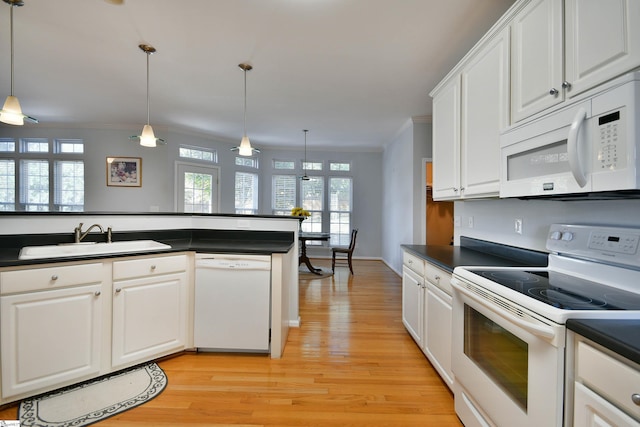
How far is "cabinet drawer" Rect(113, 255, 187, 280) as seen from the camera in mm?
1967

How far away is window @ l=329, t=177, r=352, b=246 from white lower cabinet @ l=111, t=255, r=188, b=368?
500cm

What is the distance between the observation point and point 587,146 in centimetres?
110

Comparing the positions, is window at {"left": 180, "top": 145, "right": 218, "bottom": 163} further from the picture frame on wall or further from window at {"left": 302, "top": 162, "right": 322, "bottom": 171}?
window at {"left": 302, "top": 162, "right": 322, "bottom": 171}

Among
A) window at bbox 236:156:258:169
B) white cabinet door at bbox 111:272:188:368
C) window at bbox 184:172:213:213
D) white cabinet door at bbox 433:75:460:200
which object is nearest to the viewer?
white cabinet door at bbox 111:272:188:368

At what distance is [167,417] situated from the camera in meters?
1.61

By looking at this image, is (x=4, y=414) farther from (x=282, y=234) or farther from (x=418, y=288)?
(x=418, y=288)

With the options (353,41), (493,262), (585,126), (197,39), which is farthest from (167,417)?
(353,41)

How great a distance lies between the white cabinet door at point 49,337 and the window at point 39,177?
453cm

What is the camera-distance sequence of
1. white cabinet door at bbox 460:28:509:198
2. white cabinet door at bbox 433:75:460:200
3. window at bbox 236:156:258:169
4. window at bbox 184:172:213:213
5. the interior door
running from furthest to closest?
window at bbox 236:156:258:169
window at bbox 184:172:213:213
the interior door
white cabinet door at bbox 433:75:460:200
white cabinet door at bbox 460:28:509:198

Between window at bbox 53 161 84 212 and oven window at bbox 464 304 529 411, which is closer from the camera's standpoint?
oven window at bbox 464 304 529 411

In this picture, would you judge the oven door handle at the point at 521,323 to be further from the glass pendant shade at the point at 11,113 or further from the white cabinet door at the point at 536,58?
the glass pendant shade at the point at 11,113

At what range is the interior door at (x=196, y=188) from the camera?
5496mm

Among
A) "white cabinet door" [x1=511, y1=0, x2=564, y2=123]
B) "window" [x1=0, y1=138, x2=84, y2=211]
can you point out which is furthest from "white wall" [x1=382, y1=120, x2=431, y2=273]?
"window" [x1=0, y1=138, x2=84, y2=211]

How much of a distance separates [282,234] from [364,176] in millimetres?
Result: 4615
